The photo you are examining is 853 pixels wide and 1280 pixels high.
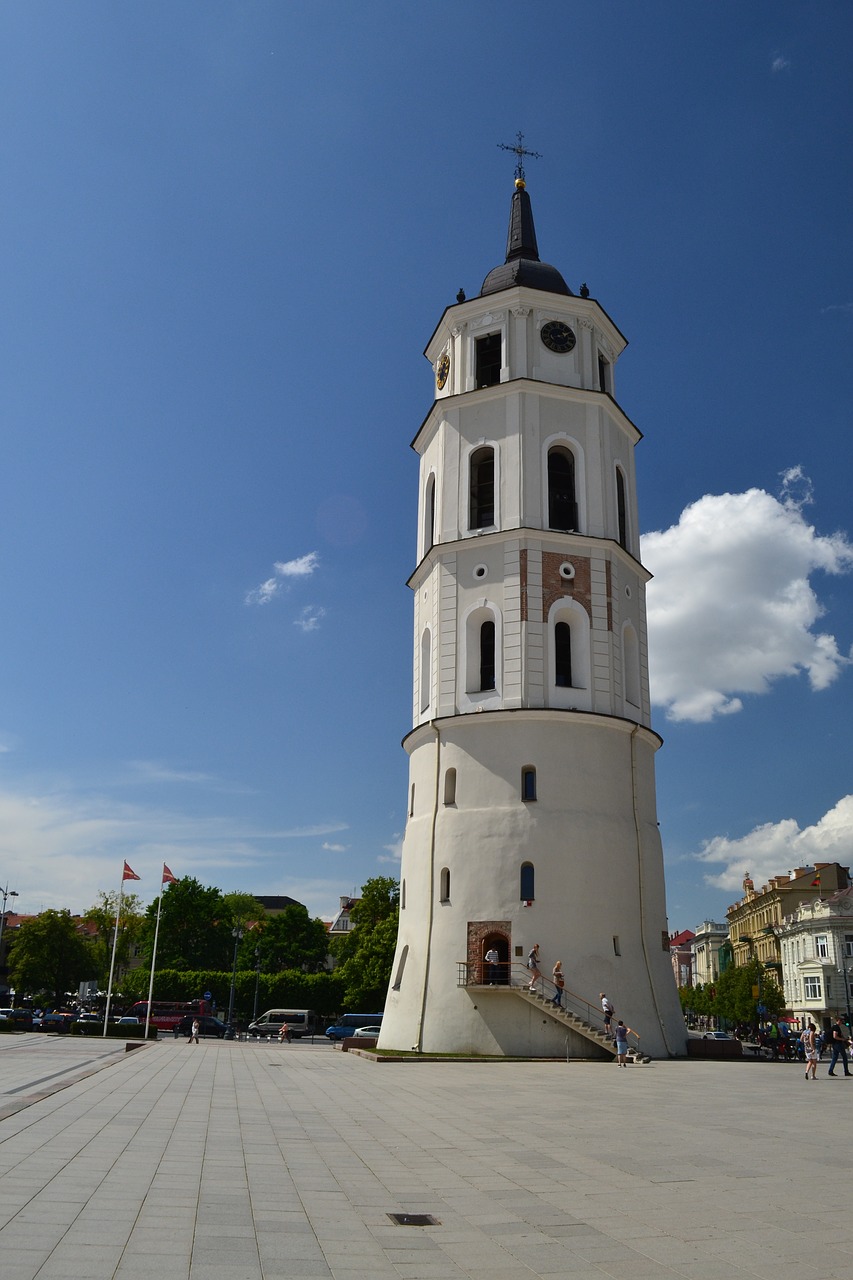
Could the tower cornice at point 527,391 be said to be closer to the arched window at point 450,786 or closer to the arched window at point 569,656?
the arched window at point 569,656

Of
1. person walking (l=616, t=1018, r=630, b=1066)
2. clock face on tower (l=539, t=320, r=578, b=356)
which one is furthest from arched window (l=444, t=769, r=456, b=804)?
clock face on tower (l=539, t=320, r=578, b=356)

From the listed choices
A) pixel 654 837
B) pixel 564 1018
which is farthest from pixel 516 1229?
pixel 654 837

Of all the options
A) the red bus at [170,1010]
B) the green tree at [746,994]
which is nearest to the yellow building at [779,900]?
the green tree at [746,994]

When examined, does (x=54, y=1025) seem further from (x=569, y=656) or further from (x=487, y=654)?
(x=569, y=656)

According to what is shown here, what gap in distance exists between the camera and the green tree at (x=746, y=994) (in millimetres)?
82000

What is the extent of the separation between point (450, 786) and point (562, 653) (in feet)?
20.2

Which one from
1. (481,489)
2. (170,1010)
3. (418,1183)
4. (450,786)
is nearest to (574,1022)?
(450,786)

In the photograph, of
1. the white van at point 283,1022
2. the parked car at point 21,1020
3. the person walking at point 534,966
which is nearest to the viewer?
the person walking at point 534,966

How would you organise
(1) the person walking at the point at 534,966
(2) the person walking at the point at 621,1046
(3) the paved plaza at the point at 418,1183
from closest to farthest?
(3) the paved plaza at the point at 418,1183 < (2) the person walking at the point at 621,1046 < (1) the person walking at the point at 534,966

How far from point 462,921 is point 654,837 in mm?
7801

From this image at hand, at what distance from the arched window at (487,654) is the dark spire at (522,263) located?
1361 cm

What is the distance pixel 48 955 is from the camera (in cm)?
7938

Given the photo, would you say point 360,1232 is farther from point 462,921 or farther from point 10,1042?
point 10,1042

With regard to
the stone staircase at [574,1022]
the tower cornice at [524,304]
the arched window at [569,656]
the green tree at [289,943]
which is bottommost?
the stone staircase at [574,1022]
